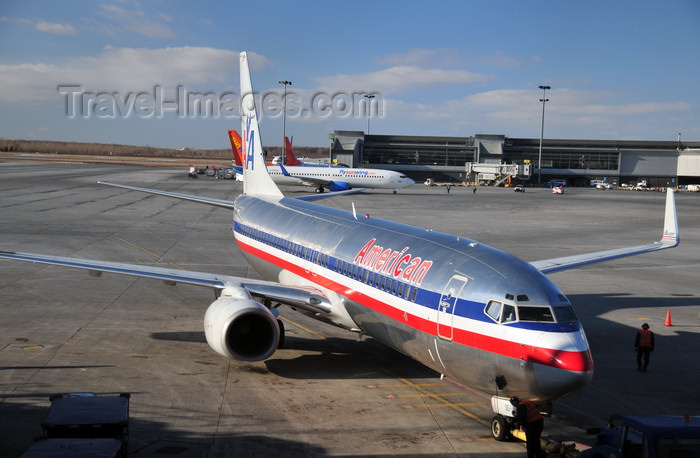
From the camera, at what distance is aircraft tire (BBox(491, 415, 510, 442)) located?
563 inches

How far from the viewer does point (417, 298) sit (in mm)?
15883

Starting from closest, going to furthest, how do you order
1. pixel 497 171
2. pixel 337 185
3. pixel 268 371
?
pixel 268 371, pixel 337 185, pixel 497 171

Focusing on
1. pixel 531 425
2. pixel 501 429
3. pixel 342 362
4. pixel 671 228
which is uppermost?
pixel 671 228

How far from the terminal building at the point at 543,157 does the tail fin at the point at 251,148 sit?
119363 millimetres

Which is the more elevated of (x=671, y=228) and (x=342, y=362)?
(x=671, y=228)

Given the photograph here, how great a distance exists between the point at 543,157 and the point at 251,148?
453ft

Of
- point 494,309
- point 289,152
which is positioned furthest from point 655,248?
point 289,152

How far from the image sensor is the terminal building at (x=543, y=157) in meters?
156

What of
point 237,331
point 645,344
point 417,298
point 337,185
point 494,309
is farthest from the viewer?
point 337,185

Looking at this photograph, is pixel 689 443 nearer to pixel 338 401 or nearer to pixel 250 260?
pixel 338 401

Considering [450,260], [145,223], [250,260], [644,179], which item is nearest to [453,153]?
[644,179]

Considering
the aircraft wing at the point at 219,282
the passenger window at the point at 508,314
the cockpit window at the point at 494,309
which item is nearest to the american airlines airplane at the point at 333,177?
the aircraft wing at the point at 219,282

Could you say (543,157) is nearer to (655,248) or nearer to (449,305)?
(655,248)

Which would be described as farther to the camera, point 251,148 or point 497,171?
point 497,171
